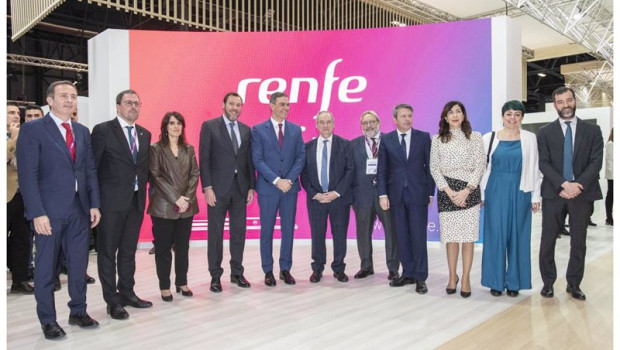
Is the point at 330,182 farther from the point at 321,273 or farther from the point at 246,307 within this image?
the point at 246,307

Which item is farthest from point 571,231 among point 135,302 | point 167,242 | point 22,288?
point 22,288

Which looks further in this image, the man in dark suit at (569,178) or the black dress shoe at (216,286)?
the black dress shoe at (216,286)

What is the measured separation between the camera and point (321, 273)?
15.2ft

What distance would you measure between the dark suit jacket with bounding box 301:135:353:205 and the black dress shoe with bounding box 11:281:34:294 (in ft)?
8.19

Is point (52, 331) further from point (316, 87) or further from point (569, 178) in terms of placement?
point (316, 87)

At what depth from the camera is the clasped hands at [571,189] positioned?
12.2ft

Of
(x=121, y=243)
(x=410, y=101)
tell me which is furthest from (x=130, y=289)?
(x=410, y=101)

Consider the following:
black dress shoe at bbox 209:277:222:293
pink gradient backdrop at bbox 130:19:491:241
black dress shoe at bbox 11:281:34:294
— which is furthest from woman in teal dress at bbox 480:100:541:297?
black dress shoe at bbox 11:281:34:294

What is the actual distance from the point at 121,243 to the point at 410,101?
4.01 m

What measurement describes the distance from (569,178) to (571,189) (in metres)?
0.14

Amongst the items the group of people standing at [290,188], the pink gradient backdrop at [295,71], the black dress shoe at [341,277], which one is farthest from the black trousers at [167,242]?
the pink gradient backdrop at [295,71]

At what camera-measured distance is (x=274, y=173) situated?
4344mm

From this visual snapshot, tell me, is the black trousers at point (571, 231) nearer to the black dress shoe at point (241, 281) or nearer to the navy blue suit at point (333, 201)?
the navy blue suit at point (333, 201)

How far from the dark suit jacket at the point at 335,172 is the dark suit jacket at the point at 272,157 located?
135mm
